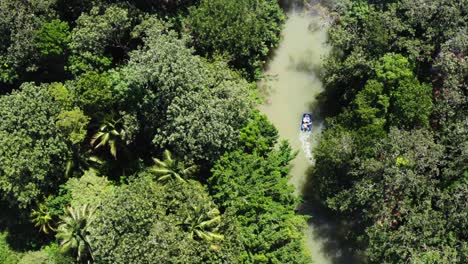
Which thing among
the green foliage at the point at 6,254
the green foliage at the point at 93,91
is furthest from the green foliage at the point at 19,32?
the green foliage at the point at 6,254

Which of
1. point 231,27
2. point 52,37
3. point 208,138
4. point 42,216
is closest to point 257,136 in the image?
point 208,138

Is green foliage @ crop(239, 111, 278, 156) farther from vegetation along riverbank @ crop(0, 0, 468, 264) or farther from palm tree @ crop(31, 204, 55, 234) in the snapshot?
palm tree @ crop(31, 204, 55, 234)

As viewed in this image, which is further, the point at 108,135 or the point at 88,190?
the point at 108,135

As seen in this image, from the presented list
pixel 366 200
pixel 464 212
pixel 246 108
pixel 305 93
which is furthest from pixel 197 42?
pixel 464 212

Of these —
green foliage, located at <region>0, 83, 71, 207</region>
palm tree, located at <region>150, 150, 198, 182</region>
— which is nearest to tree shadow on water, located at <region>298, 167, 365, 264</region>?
palm tree, located at <region>150, 150, 198, 182</region>

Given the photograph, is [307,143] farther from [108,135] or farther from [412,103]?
[108,135]

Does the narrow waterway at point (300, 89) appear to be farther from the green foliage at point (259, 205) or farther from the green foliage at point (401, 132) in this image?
the green foliage at point (259, 205)

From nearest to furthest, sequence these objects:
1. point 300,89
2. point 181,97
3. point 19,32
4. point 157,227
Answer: point 157,227
point 181,97
point 19,32
point 300,89
